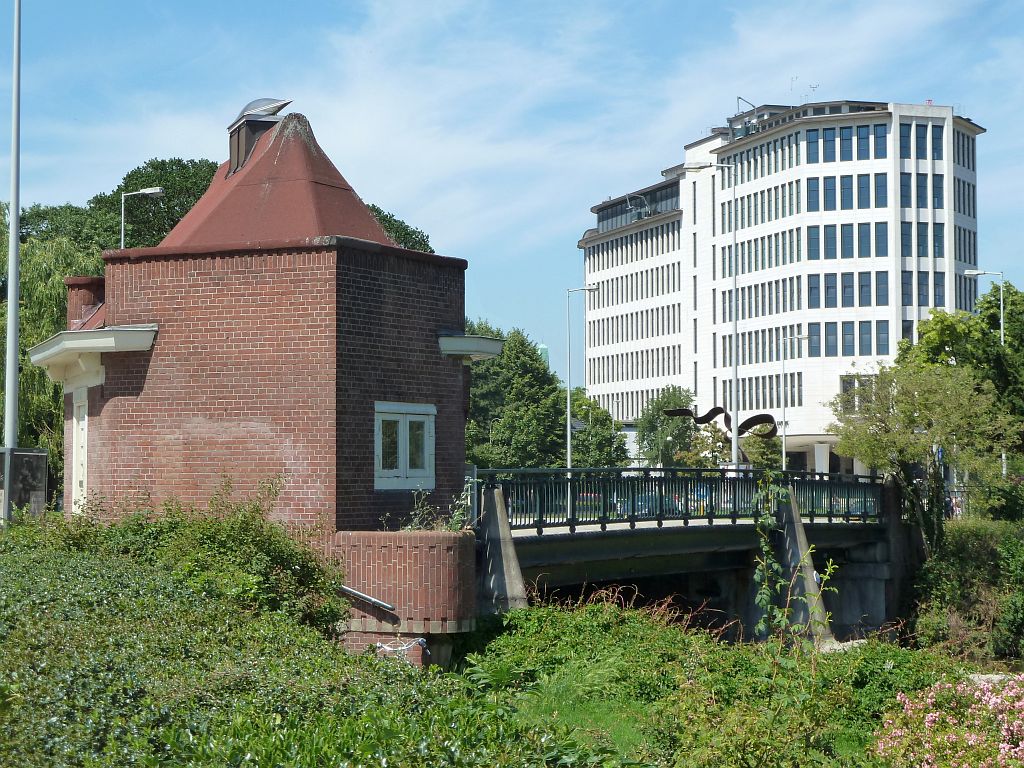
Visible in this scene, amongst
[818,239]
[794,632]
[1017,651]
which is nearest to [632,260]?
[818,239]

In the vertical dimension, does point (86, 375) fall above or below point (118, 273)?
below

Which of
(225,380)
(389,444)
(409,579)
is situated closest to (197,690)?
(409,579)

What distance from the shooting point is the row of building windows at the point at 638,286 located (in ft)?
338

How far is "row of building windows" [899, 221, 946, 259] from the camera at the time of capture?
84875mm

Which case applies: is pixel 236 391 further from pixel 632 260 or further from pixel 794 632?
pixel 632 260

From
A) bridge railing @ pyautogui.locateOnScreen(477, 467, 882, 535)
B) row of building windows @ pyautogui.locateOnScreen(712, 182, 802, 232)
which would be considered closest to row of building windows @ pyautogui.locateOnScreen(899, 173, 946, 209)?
row of building windows @ pyautogui.locateOnScreen(712, 182, 802, 232)

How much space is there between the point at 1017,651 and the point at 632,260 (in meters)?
74.6

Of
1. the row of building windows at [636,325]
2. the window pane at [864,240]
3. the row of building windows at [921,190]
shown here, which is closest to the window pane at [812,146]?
the window pane at [864,240]

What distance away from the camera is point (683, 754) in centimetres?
1090

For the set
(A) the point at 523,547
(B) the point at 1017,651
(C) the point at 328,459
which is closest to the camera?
(C) the point at 328,459

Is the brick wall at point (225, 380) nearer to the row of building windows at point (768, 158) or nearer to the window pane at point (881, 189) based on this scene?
the row of building windows at point (768, 158)

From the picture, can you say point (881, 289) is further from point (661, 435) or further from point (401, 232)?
point (401, 232)

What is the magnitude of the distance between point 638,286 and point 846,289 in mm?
25413

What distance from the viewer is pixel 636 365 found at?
10931 centimetres
